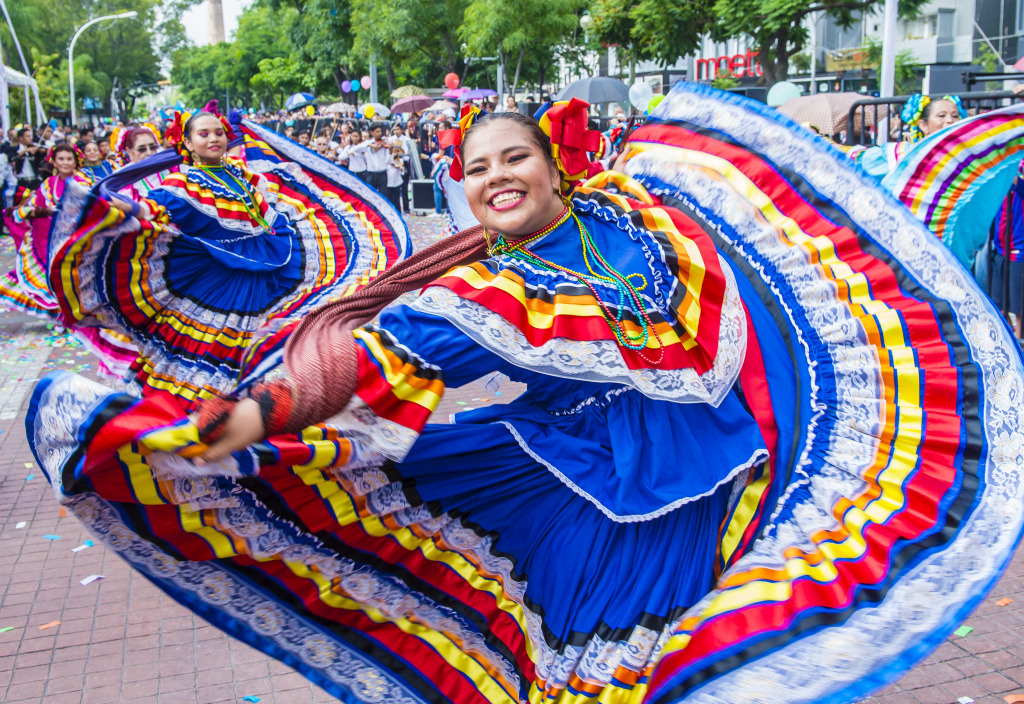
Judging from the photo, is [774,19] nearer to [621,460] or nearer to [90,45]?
[621,460]

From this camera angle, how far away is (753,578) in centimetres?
188

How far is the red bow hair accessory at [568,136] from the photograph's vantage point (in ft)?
6.98

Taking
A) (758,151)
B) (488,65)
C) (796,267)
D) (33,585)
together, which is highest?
(488,65)

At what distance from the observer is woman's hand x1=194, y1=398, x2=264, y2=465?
155 centimetres

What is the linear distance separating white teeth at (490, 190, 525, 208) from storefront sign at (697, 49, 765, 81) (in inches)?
1343

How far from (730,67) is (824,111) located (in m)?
23.8

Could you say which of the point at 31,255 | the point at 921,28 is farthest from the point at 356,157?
the point at 921,28

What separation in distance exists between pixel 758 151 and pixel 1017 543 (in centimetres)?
109

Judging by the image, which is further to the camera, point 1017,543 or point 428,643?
point 428,643

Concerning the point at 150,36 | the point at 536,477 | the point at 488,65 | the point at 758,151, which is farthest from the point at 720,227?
the point at 150,36

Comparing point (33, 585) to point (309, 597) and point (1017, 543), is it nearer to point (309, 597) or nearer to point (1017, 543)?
point (309, 597)

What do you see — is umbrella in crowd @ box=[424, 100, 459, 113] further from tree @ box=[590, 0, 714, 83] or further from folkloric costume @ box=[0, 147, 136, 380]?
folkloric costume @ box=[0, 147, 136, 380]

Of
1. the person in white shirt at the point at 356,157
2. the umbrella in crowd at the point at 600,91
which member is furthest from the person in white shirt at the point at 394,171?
the umbrella in crowd at the point at 600,91

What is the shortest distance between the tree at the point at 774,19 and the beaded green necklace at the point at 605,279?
18.3 m
